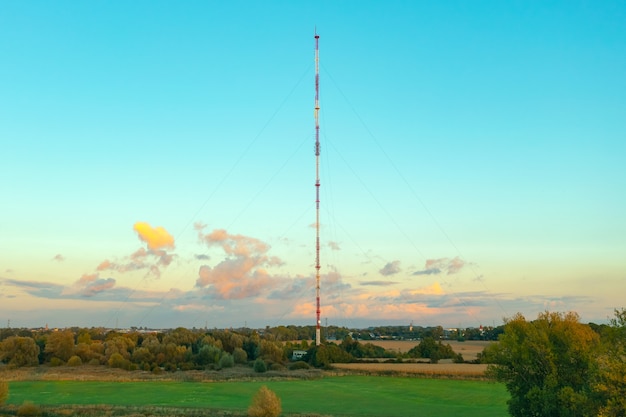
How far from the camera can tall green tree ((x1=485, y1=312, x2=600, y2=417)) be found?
34656mm

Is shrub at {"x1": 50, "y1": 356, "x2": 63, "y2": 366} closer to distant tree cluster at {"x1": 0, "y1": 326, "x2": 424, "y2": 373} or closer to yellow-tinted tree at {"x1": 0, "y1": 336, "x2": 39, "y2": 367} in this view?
distant tree cluster at {"x1": 0, "y1": 326, "x2": 424, "y2": 373}

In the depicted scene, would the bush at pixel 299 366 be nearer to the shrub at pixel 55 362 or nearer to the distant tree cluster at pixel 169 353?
the distant tree cluster at pixel 169 353

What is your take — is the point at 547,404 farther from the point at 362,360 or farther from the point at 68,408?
the point at 362,360

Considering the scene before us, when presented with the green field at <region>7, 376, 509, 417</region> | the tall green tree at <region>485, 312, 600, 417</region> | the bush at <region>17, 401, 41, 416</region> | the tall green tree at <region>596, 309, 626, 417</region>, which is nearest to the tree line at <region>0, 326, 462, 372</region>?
the green field at <region>7, 376, 509, 417</region>

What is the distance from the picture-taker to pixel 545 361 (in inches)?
1448

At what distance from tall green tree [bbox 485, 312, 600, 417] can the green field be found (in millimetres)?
12953

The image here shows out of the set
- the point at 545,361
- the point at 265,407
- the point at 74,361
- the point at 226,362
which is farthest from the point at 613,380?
the point at 74,361

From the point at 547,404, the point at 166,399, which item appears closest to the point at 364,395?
the point at 166,399

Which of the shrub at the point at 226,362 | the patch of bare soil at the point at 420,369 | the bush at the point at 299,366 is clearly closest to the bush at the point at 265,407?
the patch of bare soil at the point at 420,369

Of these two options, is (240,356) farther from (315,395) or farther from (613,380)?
(613,380)

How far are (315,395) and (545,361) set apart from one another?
33.0m

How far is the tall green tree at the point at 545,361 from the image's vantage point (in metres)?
34.7

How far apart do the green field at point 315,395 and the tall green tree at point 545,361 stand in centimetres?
1295

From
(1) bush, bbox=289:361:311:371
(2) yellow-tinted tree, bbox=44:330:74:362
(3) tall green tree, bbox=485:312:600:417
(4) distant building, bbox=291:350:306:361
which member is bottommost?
(1) bush, bbox=289:361:311:371
